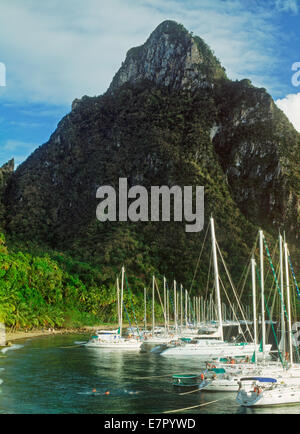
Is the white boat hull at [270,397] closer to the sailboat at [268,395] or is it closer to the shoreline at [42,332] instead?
the sailboat at [268,395]

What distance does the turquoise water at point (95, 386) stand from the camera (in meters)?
35.2

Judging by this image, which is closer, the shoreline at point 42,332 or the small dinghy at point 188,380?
the small dinghy at point 188,380

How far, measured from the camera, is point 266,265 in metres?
178

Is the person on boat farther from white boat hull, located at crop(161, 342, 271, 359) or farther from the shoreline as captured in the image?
the shoreline

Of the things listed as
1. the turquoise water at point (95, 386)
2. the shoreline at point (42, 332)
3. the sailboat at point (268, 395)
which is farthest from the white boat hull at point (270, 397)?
the shoreline at point (42, 332)

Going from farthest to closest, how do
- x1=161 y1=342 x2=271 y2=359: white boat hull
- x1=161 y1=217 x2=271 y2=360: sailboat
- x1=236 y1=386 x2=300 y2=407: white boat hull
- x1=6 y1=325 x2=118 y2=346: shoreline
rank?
1. x1=6 y1=325 x2=118 y2=346: shoreline
2. x1=161 y1=217 x2=271 y2=360: sailboat
3. x1=161 y1=342 x2=271 y2=359: white boat hull
4. x1=236 y1=386 x2=300 y2=407: white boat hull

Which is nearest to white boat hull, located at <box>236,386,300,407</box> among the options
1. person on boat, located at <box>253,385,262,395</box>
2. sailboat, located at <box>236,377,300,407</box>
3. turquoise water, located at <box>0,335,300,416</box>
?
sailboat, located at <box>236,377,300,407</box>

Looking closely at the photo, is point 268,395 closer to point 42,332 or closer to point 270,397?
point 270,397

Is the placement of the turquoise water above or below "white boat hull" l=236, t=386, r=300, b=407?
below

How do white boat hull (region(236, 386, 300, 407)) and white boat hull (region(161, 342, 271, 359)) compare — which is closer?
white boat hull (region(236, 386, 300, 407))

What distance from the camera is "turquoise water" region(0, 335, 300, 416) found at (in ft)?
115

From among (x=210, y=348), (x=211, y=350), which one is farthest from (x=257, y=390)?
(x=210, y=348)

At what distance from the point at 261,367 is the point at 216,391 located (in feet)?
14.1
